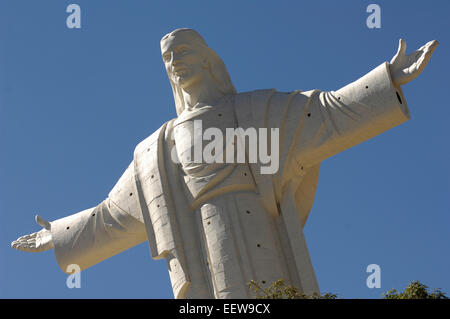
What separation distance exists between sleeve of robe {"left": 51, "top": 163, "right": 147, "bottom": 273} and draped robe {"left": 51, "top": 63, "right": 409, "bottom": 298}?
0.22m

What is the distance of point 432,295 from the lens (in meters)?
13.1

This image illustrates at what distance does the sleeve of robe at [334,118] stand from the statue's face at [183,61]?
182 centimetres

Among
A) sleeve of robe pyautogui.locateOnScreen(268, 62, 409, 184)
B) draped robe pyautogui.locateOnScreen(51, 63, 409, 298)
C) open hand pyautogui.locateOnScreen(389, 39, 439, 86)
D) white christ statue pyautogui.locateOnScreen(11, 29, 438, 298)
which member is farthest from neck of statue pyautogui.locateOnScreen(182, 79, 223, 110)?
open hand pyautogui.locateOnScreen(389, 39, 439, 86)

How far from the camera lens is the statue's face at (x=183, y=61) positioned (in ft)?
62.1

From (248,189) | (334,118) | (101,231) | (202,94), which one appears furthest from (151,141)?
(334,118)

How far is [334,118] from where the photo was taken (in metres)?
17.6

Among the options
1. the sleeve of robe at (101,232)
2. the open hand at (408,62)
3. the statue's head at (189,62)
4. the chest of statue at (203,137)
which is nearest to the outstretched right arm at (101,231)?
the sleeve of robe at (101,232)

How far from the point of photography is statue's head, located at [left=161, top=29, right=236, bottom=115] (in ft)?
62.1

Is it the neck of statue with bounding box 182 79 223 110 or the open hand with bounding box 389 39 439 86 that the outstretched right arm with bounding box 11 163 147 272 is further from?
the open hand with bounding box 389 39 439 86
